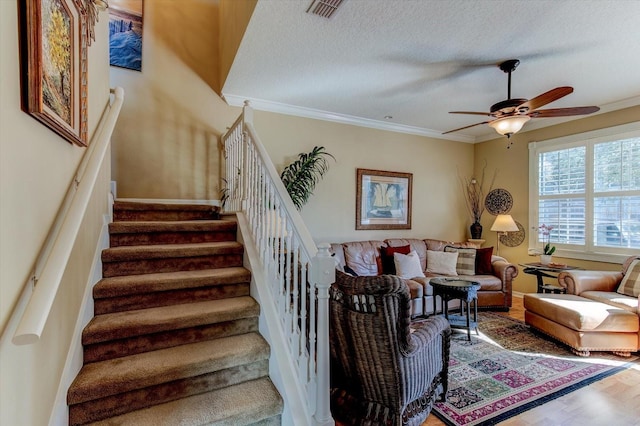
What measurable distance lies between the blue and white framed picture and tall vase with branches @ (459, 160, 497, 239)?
5566 mm

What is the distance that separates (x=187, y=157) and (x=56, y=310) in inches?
108

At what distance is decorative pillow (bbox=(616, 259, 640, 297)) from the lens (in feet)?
10.8

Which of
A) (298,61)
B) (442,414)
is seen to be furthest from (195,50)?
(442,414)

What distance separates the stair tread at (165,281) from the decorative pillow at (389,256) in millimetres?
2610

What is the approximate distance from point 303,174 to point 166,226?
1.96 m

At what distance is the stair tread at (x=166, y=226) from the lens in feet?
7.66

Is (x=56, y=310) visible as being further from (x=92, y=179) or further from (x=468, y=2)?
(x=468, y=2)

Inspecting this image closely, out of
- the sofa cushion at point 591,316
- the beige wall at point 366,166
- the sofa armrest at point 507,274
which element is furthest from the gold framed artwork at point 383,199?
the sofa cushion at point 591,316

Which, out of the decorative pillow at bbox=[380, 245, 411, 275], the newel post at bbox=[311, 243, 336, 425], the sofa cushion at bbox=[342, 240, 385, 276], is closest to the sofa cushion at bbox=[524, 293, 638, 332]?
the decorative pillow at bbox=[380, 245, 411, 275]

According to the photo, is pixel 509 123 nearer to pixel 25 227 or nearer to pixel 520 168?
pixel 520 168

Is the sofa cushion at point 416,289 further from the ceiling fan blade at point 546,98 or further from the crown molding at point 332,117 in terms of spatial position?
the crown molding at point 332,117

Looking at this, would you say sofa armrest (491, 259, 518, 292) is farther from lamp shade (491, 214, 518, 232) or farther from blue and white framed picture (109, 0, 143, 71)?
blue and white framed picture (109, 0, 143, 71)

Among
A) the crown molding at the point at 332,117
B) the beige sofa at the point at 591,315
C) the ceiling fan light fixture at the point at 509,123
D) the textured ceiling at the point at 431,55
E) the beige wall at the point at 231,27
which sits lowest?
the beige sofa at the point at 591,315

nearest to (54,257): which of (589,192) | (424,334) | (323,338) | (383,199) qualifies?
(323,338)
